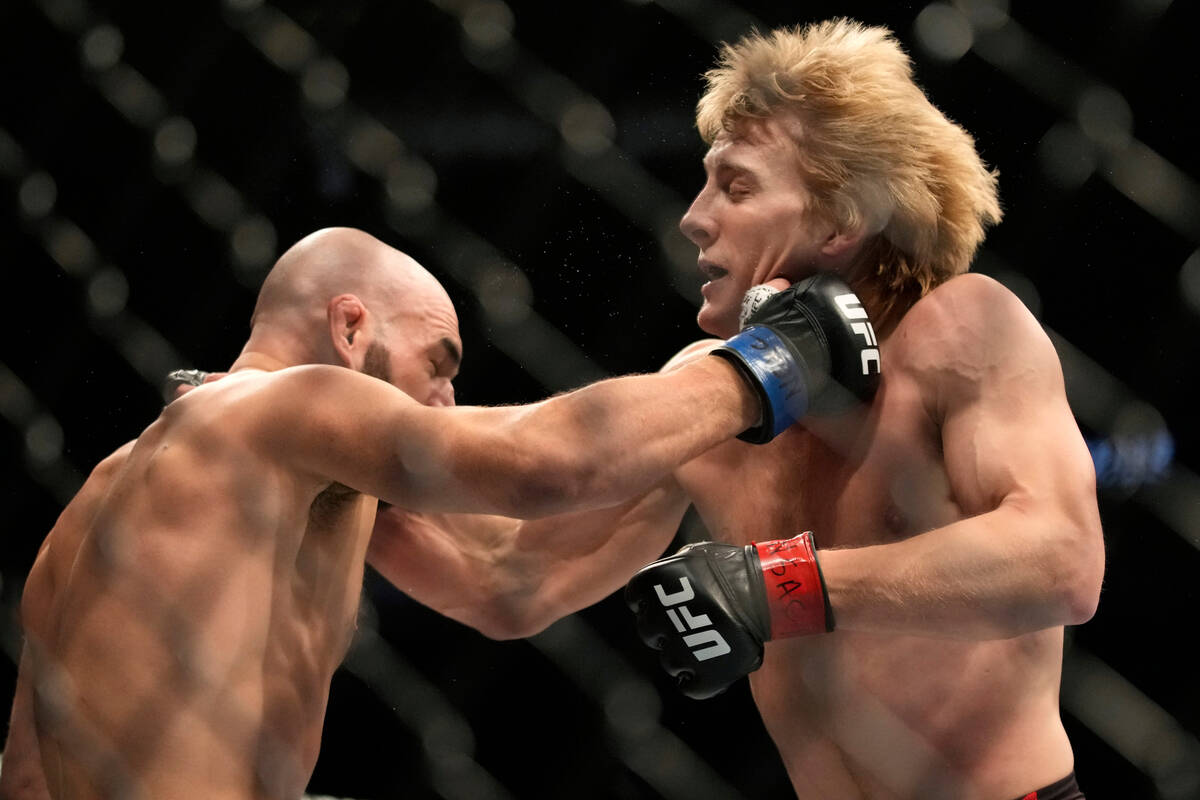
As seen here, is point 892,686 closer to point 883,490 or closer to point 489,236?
point 883,490

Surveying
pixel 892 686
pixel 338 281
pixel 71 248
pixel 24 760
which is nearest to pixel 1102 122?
pixel 892 686

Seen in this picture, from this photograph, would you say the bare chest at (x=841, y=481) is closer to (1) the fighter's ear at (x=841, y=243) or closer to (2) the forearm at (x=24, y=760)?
(1) the fighter's ear at (x=841, y=243)

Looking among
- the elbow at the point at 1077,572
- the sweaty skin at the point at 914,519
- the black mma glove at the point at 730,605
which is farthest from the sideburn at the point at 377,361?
the elbow at the point at 1077,572

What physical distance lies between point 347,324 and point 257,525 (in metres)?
0.47

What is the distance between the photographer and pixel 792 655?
5.15 feet

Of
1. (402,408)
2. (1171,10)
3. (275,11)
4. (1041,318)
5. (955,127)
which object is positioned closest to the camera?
(402,408)

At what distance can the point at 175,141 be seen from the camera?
2.57 metres

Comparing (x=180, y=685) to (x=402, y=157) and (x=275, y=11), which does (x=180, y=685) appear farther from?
(x=275, y=11)

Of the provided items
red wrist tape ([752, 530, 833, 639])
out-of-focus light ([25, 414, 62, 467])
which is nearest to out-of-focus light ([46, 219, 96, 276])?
out-of-focus light ([25, 414, 62, 467])

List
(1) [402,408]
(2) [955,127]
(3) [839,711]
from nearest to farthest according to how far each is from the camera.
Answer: (1) [402,408] → (3) [839,711] → (2) [955,127]

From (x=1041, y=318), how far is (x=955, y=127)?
4.48 ft

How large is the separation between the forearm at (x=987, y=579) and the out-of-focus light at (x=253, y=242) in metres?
1.84

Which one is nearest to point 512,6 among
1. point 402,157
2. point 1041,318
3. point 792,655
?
point 402,157

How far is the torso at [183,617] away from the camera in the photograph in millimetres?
1443
